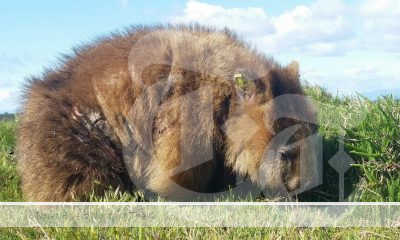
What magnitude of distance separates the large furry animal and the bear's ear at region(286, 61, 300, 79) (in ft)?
1.04

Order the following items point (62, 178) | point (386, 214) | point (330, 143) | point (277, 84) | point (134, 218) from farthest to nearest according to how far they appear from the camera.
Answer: point (330, 143), point (277, 84), point (62, 178), point (386, 214), point (134, 218)

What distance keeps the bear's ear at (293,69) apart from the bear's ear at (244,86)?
27.0 inches

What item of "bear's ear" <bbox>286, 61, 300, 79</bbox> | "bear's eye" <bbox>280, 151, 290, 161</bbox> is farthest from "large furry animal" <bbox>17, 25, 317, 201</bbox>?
"bear's ear" <bbox>286, 61, 300, 79</bbox>

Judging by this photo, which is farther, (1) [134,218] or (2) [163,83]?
(2) [163,83]

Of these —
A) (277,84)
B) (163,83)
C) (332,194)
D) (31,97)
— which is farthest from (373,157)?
(31,97)

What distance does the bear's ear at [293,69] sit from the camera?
6068 mm

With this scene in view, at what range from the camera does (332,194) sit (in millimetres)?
5805

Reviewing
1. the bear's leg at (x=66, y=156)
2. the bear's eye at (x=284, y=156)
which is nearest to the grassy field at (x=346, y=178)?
the bear's leg at (x=66, y=156)

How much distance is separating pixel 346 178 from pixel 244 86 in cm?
139

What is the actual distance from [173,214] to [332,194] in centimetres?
192

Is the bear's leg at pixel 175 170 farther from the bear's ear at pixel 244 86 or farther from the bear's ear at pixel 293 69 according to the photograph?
the bear's ear at pixel 293 69

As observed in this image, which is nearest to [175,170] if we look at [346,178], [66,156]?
[66,156]

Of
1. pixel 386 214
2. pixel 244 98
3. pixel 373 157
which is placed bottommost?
pixel 386 214

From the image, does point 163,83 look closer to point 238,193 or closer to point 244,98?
point 244,98
